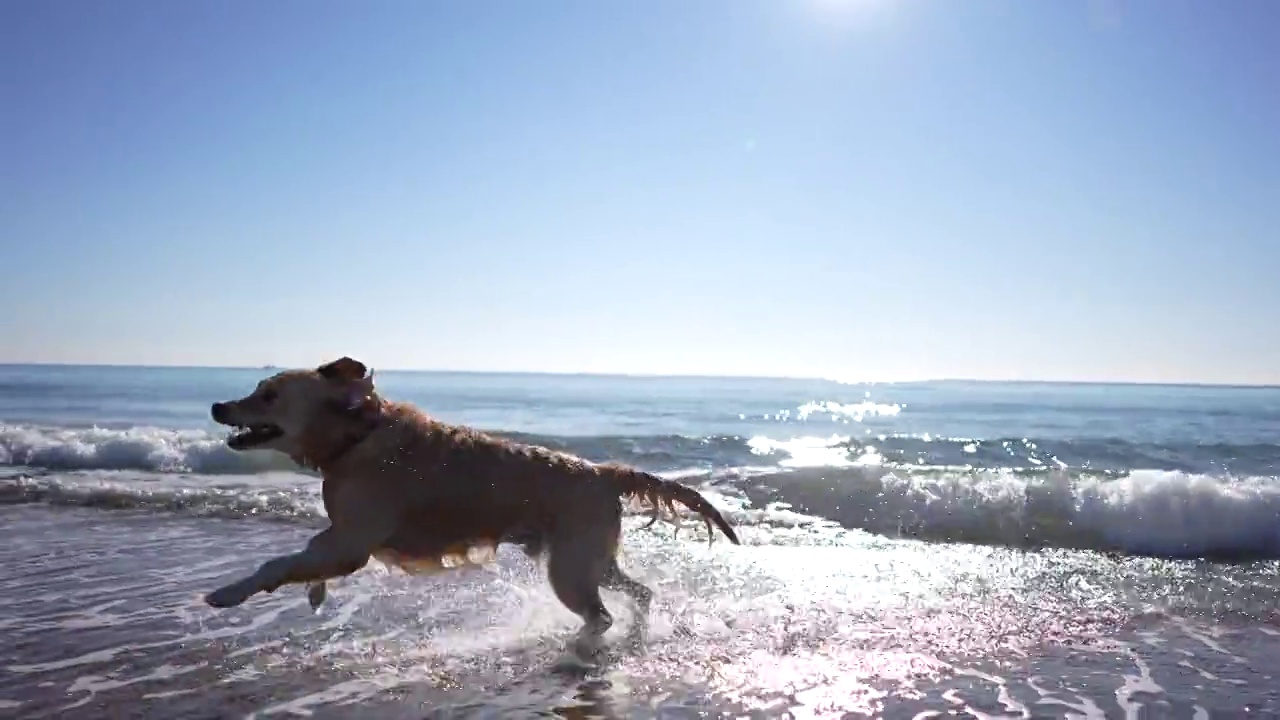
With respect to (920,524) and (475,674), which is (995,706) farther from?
(920,524)

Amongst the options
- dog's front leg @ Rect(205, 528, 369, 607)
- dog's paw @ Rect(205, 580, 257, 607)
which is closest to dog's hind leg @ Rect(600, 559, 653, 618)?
dog's front leg @ Rect(205, 528, 369, 607)

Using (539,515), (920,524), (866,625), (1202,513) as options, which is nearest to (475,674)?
(539,515)

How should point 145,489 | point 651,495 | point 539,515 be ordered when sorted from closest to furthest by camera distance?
point 539,515 < point 651,495 < point 145,489

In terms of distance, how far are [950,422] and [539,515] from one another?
108 feet

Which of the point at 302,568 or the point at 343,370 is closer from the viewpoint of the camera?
the point at 302,568

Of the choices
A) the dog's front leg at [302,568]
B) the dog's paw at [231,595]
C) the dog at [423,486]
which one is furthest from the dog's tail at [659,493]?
the dog's paw at [231,595]

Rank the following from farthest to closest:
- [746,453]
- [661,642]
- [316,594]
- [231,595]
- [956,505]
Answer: [746,453] → [956,505] → [661,642] → [316,594] → [231,595]

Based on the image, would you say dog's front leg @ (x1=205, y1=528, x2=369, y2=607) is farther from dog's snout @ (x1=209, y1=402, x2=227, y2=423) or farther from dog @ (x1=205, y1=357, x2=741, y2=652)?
dog's snout @ (x1=209, y1=402, x2=227, y2=423)

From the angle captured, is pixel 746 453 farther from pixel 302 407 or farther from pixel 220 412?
pixel 220 412

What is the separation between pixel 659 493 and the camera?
Result: 6.96m

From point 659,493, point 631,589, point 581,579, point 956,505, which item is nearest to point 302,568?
point 581,579

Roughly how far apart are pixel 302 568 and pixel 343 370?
134 cm

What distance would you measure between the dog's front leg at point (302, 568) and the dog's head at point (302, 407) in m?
0.70

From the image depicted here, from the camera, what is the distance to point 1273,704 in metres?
5.66
